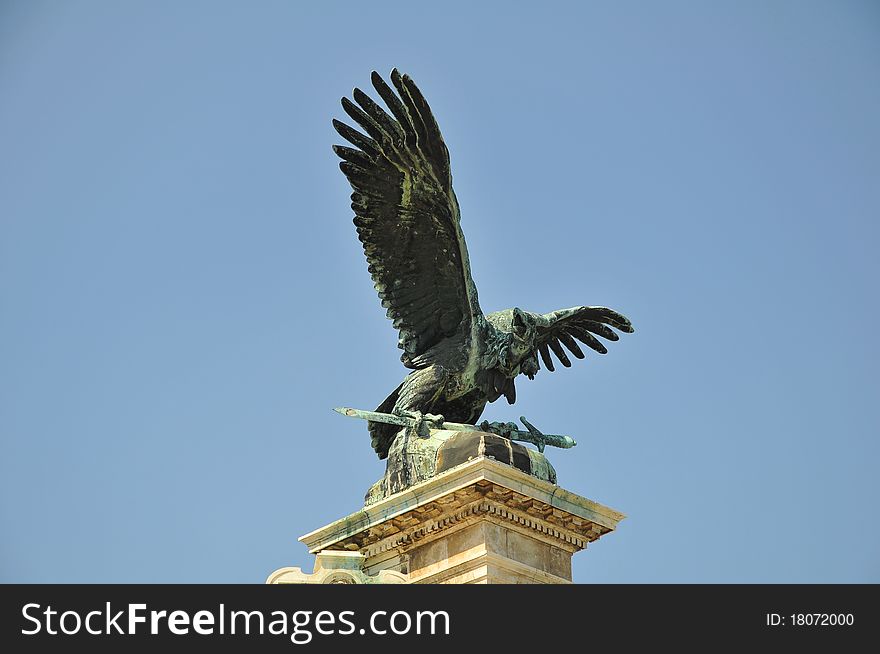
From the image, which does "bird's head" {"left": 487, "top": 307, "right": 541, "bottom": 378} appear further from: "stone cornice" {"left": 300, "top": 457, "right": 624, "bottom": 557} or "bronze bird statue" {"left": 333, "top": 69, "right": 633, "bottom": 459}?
"stone cornice" {"left": 300, "top": 457, "right": 624, "bottom": 557}

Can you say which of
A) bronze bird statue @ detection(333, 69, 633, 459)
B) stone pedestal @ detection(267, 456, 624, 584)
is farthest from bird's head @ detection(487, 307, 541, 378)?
stone pedestal @ detection(267, 456, 624, 584)

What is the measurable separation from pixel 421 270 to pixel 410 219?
0.55m

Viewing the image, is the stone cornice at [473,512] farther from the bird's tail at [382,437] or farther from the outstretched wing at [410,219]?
the outstretched wing at [410,219]

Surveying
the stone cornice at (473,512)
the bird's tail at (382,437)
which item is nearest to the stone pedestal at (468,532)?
the stone cornice at (473,512)

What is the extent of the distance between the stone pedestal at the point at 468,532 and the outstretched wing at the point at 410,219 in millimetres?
1919

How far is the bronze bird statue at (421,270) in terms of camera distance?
18891 mm

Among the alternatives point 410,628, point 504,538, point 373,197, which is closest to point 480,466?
point 504,538

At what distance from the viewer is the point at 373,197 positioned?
756 inches

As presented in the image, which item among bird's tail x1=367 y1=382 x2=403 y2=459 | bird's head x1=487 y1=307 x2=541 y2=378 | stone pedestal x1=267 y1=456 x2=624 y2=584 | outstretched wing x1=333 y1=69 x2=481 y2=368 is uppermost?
outstretched wing x1=333 y1=69 x2=481 y2=368

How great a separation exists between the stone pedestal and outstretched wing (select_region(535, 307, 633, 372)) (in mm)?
2902

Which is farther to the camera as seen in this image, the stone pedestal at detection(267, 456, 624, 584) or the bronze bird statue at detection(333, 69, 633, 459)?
the bronze bird statue at detection(333, 69, 633, 459)

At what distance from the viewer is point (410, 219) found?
1920cm

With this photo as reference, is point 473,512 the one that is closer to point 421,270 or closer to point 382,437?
point 382,437

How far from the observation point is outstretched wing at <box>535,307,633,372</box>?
2070 cm
